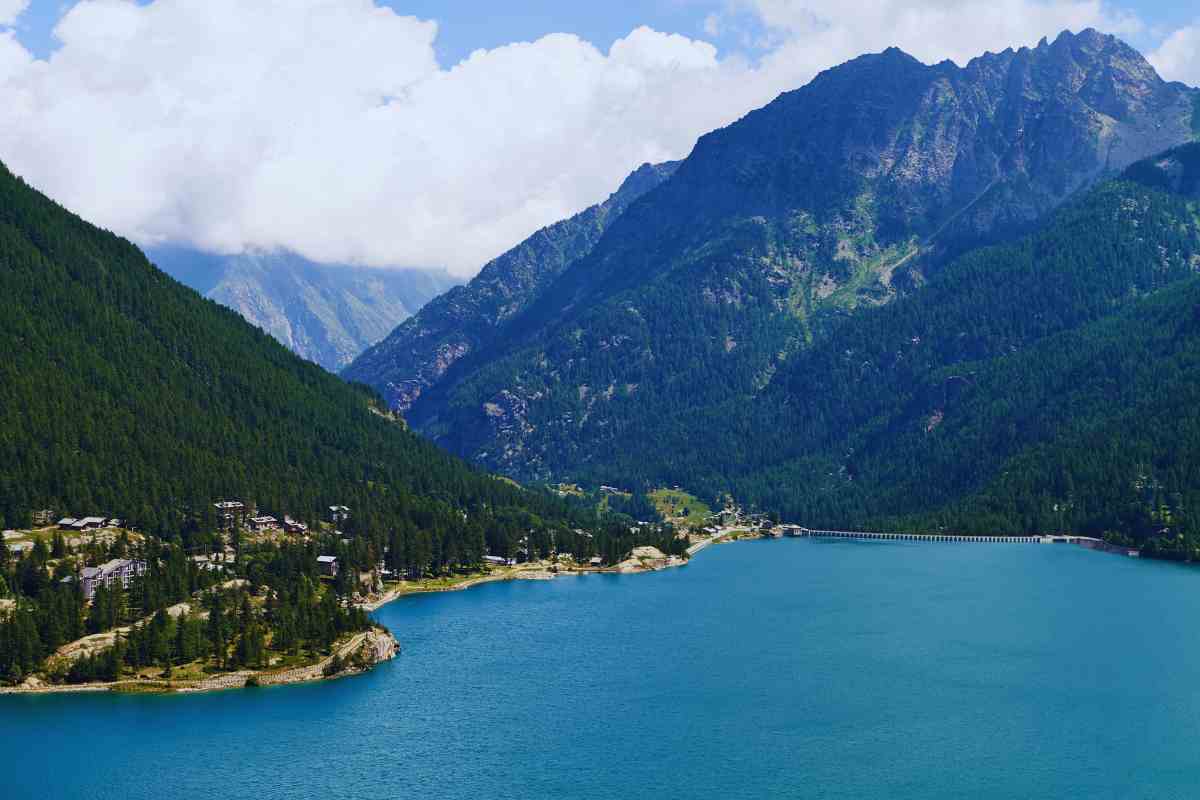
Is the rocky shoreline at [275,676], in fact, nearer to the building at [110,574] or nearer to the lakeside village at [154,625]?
the lakeside village at [154,625]

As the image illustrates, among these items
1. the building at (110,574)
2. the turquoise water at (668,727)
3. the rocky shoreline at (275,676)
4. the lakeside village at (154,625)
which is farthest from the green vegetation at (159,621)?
the turquoise water at (668,727)

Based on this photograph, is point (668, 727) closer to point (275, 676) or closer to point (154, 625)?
point (275, 676)

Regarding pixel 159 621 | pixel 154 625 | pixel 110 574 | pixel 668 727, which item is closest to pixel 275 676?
pixel 154 625

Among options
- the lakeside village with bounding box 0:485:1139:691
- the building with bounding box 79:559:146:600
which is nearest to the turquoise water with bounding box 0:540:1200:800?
Answer: the lakeside village with bounding box 0:485:1139:691

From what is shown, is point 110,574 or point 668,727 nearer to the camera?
point 668,727

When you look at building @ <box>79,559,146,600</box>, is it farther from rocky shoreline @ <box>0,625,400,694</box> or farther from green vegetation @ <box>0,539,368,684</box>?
rocky shoreline @ <box>0,625,400,694</box>

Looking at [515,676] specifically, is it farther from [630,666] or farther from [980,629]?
[980,629]

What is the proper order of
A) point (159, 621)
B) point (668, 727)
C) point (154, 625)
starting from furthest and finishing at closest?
1. point (159, 621)
2. point (154, 625)
3. point (668, 727)
